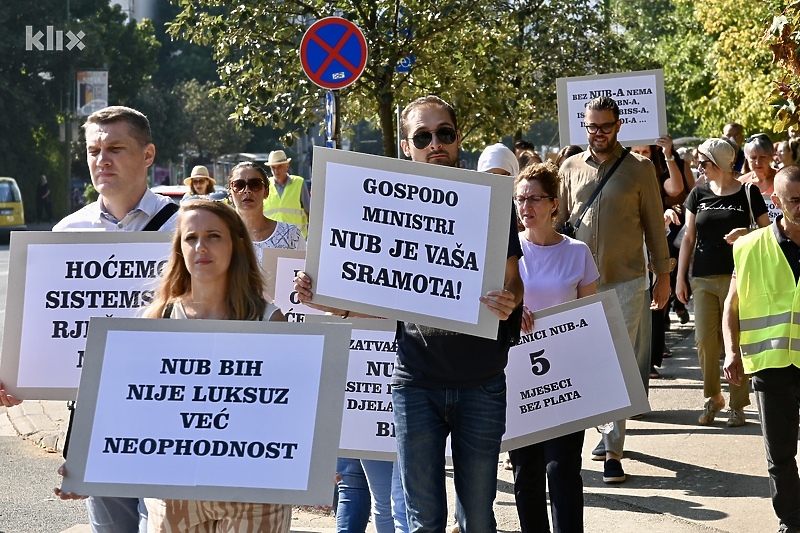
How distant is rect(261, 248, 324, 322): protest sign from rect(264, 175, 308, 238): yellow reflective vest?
599 centimetres

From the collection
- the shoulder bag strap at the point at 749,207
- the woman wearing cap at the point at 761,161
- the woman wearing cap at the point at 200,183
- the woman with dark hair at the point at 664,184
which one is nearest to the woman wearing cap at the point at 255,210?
the woman with dark hair at the point at 664,184

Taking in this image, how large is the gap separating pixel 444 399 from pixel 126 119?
1.47m

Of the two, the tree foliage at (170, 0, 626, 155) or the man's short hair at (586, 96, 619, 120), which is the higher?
the tree foliage at (170, 0, 626, 155)

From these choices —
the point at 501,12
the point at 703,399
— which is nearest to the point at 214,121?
the point at 501,12

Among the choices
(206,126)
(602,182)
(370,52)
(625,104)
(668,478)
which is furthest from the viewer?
(206,126)

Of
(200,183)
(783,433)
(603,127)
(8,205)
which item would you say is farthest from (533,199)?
(8,205)

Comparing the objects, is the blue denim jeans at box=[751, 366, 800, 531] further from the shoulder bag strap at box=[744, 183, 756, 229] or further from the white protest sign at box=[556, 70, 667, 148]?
the white protest sign at box=[556, 70, 667, 148]

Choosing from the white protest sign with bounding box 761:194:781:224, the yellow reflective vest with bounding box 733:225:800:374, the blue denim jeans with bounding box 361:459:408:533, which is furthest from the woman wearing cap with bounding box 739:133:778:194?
the blue denim jeans with bounding box 361:459:408:533

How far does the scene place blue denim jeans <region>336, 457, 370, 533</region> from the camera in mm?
5188

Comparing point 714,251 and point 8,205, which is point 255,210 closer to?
point 714,251

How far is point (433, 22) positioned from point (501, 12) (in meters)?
2.97

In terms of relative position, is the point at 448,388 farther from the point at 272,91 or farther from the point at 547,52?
the point at 547,52

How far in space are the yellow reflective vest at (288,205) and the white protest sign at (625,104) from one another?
348 cm

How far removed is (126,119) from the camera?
4.24 meters
